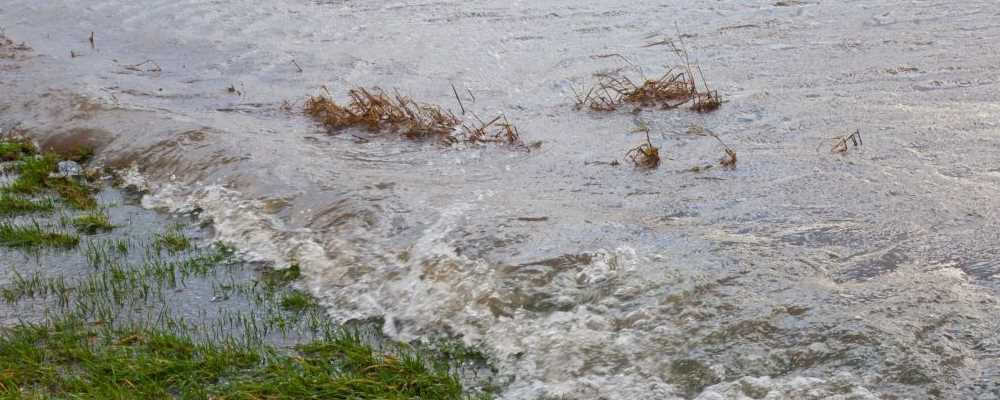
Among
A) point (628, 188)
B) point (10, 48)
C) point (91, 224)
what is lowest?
point (10, 48)

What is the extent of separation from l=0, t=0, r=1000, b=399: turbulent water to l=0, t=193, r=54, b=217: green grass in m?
1.01

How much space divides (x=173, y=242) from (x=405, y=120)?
13.3 feet

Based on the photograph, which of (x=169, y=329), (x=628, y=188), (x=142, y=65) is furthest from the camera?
(x=142, y=65)

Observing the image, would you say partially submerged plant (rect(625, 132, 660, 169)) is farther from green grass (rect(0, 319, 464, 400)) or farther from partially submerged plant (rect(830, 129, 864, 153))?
green grass (rect(0, 319, 464, 400))

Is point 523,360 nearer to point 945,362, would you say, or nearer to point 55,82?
point 945,362

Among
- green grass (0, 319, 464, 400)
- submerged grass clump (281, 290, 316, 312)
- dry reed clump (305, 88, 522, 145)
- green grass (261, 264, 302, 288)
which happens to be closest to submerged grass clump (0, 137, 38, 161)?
dry reed clump (305, 88, 522, 145)

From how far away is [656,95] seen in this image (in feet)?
36.7

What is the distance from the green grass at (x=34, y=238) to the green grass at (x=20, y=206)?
664 millimetres

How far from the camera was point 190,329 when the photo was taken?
237 inches

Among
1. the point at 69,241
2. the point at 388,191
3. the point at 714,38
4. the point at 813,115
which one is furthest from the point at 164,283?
the point at 714,38

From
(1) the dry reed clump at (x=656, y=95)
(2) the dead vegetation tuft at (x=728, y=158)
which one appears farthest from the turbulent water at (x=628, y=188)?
(1) the dry reed clump at (x=656, y=95)

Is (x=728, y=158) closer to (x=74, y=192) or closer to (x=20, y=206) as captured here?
(x=74, y=192)

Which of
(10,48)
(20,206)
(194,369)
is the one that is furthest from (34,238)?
(10,48)

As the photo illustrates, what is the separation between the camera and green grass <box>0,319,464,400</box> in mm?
5078
